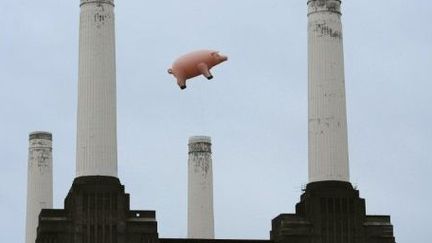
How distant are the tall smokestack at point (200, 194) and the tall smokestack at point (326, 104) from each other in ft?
80.3

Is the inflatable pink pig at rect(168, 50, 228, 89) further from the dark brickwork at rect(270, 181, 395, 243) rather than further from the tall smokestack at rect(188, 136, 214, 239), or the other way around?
the tall smokestack at rect(188, 136, 214, 239)

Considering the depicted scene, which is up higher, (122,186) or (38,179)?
(38,179)

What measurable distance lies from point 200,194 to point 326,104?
86.5 ft

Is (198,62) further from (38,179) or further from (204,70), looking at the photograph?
(38,179)

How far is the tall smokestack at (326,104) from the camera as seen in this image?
290 feet

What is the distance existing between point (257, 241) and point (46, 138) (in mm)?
30926

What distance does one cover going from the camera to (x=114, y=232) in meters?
84.7

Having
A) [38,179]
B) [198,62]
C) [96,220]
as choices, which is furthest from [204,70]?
[38,179]

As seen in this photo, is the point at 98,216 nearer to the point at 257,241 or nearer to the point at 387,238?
the point at 257,241

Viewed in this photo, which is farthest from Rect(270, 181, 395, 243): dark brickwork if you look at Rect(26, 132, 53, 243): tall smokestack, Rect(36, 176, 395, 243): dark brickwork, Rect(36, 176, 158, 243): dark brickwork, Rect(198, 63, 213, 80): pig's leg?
Rect(26, 132, 53, 243): tall smokestack

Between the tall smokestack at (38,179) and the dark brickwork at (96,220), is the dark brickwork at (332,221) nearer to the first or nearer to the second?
the dark brickwork at (96,220)

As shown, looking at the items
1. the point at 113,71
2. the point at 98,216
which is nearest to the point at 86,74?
the point at 113,71

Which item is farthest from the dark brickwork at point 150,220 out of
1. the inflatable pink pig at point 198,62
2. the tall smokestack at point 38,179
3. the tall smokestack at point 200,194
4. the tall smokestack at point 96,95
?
the tall smokestack at point 38,179

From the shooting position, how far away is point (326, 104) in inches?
3482
